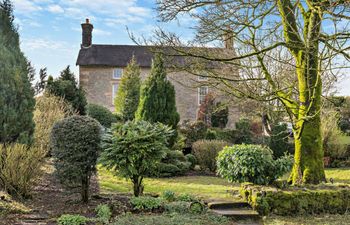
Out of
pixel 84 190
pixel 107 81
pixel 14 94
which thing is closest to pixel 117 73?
pixel 107 81

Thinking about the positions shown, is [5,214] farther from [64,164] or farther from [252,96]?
[252,96]

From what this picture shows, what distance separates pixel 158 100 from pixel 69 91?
19.9 ft

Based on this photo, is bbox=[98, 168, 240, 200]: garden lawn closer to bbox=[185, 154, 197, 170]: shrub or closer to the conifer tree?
bbox=[185, 154, 197, 170]: shrub

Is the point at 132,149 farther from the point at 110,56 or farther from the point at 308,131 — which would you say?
the point at 110,56

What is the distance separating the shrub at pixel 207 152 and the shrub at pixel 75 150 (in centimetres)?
732

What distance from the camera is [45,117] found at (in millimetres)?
13211

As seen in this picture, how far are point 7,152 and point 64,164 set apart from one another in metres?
1.47

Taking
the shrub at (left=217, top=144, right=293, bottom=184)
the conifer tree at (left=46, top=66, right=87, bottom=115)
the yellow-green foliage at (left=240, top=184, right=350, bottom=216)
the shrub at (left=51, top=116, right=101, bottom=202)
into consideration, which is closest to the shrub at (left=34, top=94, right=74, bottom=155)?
the conifer tree at (left=46, top=66, right=87, bottom=115)

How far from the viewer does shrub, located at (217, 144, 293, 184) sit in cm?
823

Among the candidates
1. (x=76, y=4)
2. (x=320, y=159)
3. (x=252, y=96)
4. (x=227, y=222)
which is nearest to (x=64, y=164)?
(x=227, y=222)

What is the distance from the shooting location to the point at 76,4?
845 cm

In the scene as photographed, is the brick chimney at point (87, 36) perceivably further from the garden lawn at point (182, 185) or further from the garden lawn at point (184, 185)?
the garden lawn at point (182, 185)

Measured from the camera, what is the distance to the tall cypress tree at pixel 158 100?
1441 centimetres

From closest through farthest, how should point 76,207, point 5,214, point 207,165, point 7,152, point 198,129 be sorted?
point 5,214 < point 76,207 < point 7,152 < point 207,165 < point 198,129
